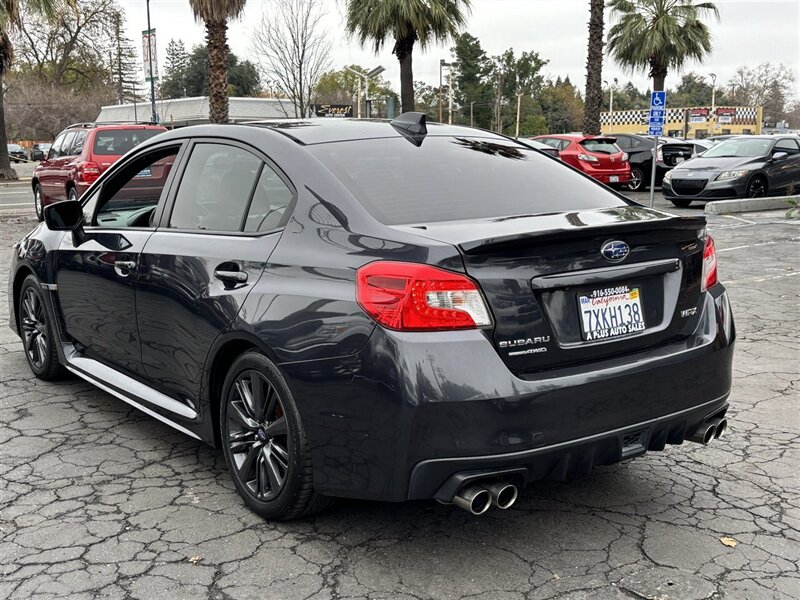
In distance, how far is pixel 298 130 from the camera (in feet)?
12.6

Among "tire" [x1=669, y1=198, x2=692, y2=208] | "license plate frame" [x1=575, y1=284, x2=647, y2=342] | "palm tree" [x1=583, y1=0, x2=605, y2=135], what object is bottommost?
"tire" [x1=669, y1=198, x2=692, y2=208]

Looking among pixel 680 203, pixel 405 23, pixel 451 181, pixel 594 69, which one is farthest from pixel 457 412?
pixel 405 23

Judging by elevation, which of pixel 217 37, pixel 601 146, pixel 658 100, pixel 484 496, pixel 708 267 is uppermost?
pixel 217 37

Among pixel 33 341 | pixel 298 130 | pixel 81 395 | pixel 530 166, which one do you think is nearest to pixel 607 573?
→ pixel 530 166

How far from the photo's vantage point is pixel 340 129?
3914mm

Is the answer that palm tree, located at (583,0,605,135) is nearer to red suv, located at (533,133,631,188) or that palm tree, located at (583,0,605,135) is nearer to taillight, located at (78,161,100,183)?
red suv, located at (533,133,631,188)

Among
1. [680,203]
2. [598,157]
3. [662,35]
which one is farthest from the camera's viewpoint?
[662,35]

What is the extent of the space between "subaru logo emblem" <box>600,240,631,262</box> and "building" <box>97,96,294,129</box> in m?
46.9

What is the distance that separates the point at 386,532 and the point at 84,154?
13.5 metres

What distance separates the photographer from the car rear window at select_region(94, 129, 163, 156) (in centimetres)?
1522

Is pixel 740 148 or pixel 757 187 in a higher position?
pixel 740 148

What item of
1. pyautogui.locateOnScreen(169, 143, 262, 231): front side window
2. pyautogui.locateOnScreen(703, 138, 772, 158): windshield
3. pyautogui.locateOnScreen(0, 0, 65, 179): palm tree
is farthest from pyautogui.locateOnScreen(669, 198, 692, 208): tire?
pyautogui.locateOnScreen(0, 0, 65, 179): palm tree

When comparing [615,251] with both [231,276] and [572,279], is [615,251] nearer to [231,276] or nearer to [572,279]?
[572,279]

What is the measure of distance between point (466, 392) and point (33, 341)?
3.84 m
